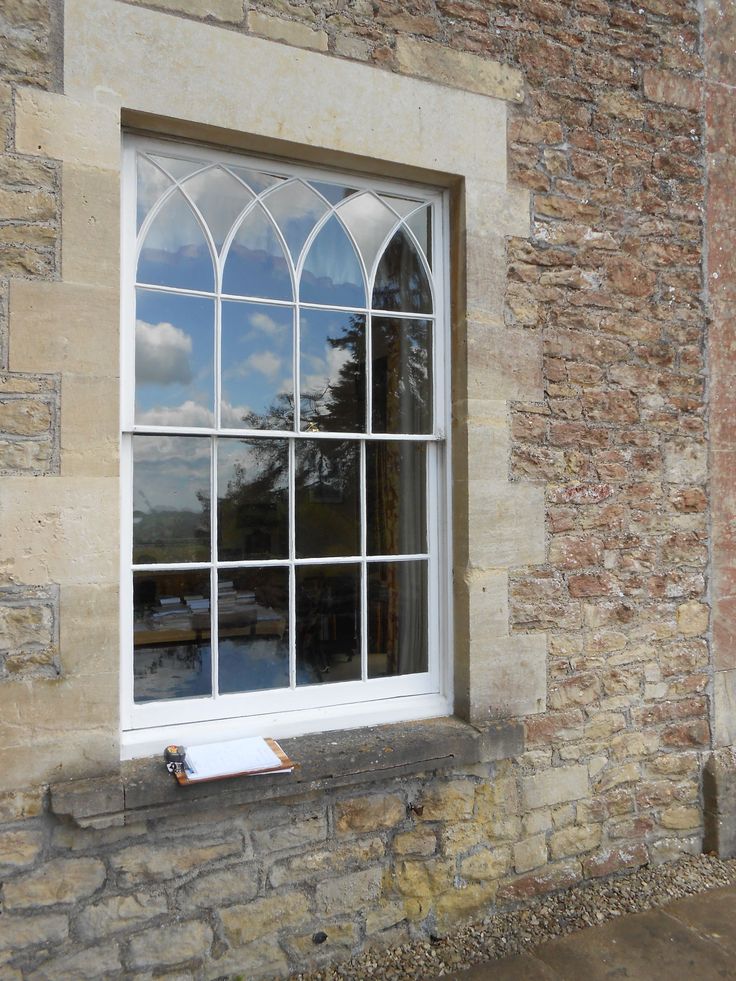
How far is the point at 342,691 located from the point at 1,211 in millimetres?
2323

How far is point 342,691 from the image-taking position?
122 inches

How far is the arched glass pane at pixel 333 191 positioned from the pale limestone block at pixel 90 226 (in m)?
0.88

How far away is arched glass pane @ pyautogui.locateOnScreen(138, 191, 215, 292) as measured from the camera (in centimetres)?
283

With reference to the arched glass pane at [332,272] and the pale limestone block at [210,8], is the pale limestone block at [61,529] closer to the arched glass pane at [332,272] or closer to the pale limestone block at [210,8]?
the arched glass pane at [332,272]

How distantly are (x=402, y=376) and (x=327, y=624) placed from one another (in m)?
1.20

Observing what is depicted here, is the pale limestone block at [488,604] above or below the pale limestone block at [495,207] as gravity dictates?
below

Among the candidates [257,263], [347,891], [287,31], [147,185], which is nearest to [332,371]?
[257,263]

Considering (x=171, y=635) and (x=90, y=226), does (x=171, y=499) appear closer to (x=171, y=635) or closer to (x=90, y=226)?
(x=171, y=635)

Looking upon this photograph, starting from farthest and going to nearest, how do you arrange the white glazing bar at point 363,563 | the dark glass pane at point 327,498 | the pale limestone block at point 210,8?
the white glazing bar at point 363,563
the dark glass pane at point 327,498
the pale limestone block at point 210,8

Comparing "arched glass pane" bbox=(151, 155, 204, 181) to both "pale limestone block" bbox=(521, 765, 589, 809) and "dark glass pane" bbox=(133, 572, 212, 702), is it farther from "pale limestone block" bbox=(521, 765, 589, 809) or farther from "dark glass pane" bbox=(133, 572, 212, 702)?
Result: "pale limestone block" bbox=(521, 765, 589, 809)

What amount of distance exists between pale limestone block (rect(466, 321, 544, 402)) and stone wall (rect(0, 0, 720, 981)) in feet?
0.12

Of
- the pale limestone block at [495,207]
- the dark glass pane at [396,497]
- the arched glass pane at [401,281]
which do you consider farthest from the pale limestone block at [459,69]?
the dark glass pane at [396,497]

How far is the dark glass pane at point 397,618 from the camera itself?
3.19 meters

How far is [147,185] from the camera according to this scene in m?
2.82
